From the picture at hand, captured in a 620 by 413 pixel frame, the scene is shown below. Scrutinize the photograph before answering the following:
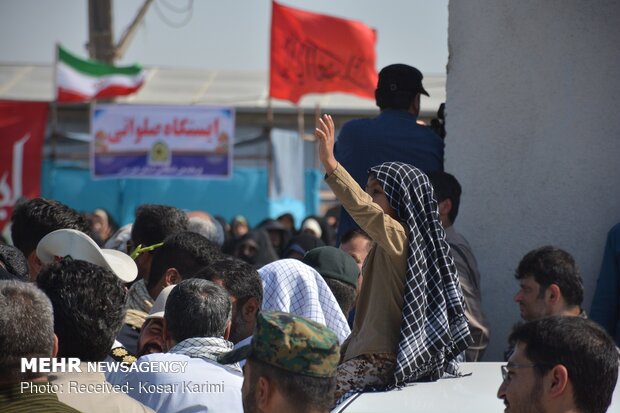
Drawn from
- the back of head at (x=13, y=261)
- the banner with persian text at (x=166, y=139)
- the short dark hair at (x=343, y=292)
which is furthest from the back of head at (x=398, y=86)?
the banner with persian text at (x=166, y=139)

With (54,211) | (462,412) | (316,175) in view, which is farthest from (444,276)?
(316,175)

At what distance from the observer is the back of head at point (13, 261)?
500cm

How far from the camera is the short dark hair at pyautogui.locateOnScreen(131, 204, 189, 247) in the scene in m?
6.35

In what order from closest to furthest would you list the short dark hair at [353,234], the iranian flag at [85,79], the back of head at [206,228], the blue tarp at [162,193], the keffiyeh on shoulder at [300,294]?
the keffiyeh on shoulder at [300,294] < the short dark hair at [353,234] < the back of head at [206,228] < the blue tarp at [162,193] < the iranian flag at [85,79]

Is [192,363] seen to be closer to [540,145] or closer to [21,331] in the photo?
[21,331]

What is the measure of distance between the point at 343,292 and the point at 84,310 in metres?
2.49

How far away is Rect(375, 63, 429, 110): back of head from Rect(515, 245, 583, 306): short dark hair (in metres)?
1.05

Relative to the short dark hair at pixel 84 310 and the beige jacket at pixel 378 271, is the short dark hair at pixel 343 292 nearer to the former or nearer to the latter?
the beige jacket at pixel 378 271

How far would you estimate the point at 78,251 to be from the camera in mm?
4891

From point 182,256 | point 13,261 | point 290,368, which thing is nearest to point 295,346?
point 290,368

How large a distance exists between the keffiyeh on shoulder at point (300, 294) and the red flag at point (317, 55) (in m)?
11.2

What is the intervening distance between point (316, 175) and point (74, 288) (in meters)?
16.3

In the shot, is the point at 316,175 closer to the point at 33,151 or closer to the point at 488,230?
the point at 33,151

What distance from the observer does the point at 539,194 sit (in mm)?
6434
